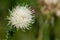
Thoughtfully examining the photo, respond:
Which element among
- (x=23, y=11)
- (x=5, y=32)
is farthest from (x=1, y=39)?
(x=23, y=11)

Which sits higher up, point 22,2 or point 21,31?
point 22,2

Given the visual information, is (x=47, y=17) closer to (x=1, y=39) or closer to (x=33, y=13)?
(x=33, y=13)

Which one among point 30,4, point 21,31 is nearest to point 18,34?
point 21,31

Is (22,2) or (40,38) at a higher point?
(22,2)

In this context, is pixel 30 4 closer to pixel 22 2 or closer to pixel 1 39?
pixel 22 2

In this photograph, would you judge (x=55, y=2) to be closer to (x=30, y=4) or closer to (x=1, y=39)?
(x=30, y=4)
